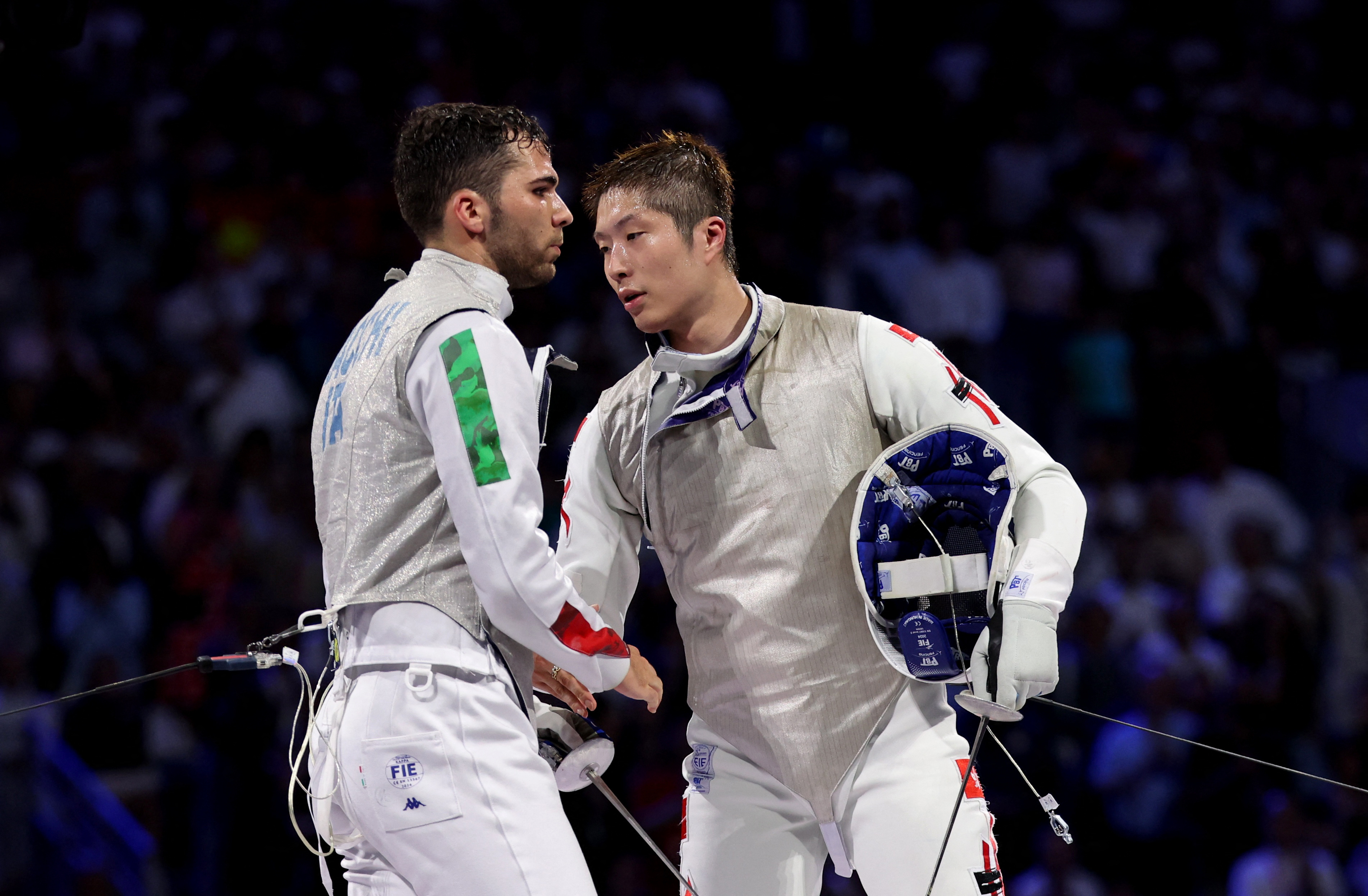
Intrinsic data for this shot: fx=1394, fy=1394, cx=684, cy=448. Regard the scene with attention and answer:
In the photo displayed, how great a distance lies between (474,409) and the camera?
6.82ft

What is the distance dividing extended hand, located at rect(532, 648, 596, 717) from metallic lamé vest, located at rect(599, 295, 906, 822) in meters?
0.22

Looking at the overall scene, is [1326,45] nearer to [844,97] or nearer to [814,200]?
[844,97]

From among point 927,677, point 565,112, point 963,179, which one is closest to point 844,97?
point 963,179

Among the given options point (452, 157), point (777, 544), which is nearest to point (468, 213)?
point (452, 157)

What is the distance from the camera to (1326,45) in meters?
8.32

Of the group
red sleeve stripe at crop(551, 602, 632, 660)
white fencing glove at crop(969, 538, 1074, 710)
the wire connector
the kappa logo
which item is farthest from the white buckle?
white fencing glove at crop(969, 538, 1074, 710)

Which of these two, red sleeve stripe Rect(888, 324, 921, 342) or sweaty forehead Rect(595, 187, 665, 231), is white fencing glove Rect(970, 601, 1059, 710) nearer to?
red sleeve stripe Rect(888, 324, 921, 342)

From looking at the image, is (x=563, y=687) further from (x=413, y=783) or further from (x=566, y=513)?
(x=413, y=783)

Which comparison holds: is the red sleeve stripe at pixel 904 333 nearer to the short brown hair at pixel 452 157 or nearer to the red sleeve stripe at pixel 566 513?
the red sleeve stripe at pixel 566 513

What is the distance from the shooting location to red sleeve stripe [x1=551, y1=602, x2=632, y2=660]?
2.13 m

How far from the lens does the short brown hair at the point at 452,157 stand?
2.36 m

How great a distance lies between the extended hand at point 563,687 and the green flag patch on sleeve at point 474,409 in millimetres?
595

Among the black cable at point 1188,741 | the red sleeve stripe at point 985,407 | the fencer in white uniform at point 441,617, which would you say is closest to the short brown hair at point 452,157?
the fencer in white uniform at point 441,617

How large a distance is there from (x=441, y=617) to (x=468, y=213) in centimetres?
69
